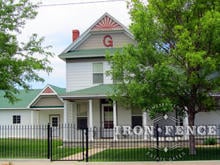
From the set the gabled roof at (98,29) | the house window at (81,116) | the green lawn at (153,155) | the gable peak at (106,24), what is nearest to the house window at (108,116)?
the house window at (81,116)

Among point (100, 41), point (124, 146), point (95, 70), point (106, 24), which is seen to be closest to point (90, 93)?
point (95, 70)

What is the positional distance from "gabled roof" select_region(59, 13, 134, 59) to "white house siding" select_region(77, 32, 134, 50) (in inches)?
10.6

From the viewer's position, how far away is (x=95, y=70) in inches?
1216

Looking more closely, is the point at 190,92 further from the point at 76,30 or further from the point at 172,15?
the point at 76,30

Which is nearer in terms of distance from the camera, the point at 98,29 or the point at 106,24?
the point at 98,29

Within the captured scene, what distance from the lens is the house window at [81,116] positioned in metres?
31.1

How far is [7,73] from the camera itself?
24.2 meters

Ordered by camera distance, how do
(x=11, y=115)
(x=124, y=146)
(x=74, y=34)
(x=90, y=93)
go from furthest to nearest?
(x=11, y=115) < (x=74, y=34) < (x=90, y=93) < (x=124, y=146)

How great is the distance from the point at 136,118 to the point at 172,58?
441 inches

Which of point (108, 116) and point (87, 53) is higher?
point (87, 53)

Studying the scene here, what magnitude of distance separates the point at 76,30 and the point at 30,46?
7895 mm

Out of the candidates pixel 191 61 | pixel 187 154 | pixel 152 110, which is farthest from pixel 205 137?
pixel 191 61

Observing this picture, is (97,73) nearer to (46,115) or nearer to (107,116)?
(107,116)

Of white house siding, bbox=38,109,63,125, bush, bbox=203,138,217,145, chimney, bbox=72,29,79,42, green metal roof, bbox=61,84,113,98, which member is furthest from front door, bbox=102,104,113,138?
white house siding, bbox=38,109,63,125
